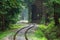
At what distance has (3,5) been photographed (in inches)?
1225

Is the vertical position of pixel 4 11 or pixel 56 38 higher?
pixel 4 11

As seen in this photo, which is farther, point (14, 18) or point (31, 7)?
point (31, 7)

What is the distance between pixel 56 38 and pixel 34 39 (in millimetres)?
4447

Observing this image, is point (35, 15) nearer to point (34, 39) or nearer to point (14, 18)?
point (14, 18)

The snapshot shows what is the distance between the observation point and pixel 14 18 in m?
43.3

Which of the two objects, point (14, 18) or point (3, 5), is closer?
point (3, 5)

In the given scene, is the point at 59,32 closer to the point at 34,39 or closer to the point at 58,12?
the point at 58,12

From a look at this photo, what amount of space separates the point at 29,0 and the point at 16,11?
39.5 m

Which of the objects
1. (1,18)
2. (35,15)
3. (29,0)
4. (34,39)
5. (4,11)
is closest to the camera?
(34,39)

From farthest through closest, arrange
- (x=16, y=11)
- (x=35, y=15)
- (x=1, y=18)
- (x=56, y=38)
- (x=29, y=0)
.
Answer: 1. (x=35, y=15)
2. (x=29, y=0)
3. (x=16, y=11)
4. (x=1, y=18)
5. (x=56, y=38)

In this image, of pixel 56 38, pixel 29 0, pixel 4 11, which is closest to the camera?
pixel 56 38

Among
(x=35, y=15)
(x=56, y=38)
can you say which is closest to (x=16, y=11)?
(x=56, y=38)

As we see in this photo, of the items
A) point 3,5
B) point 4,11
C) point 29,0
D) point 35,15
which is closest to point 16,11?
point 4,11

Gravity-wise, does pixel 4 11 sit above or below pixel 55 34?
above
